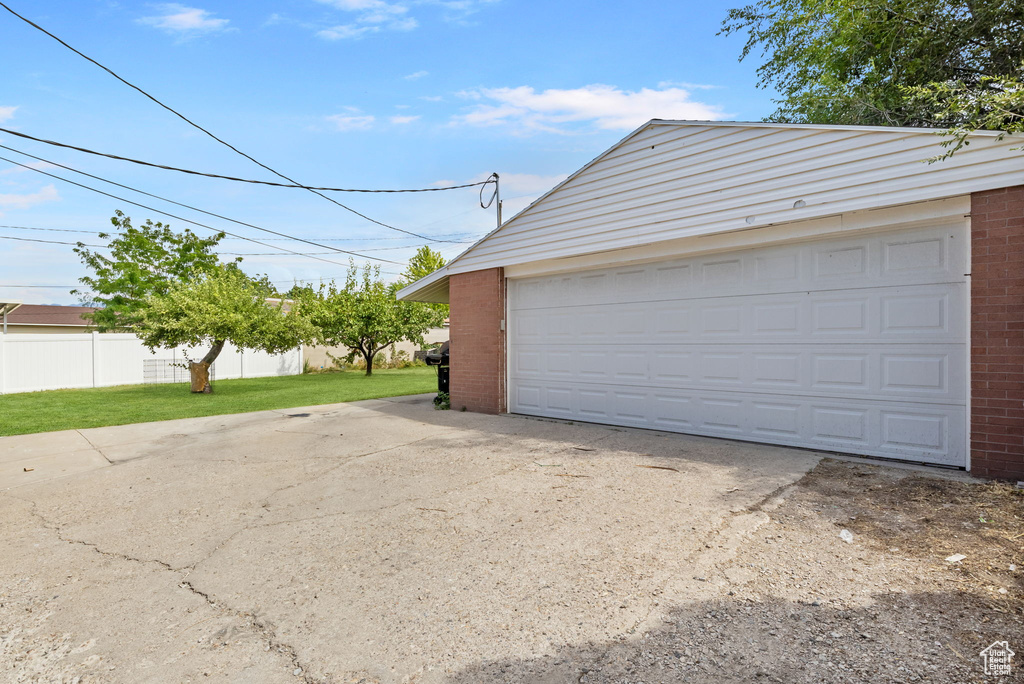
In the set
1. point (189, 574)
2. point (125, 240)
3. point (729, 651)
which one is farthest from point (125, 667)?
point (125, 240)

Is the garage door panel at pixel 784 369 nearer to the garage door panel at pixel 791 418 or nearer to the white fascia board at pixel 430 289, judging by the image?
the garage door panel at pixel 791 418

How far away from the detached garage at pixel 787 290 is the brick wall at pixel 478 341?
0.50 m

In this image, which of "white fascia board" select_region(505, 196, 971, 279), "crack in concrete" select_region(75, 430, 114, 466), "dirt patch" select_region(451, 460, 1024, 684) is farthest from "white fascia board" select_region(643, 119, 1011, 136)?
"crack in concrete" select_region(75, 430, 114, 466)

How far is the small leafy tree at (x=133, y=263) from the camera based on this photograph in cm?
2431

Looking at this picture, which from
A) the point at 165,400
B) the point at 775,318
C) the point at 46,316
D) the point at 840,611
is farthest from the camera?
the point at 46,316

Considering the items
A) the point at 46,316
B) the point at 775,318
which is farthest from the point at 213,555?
the point at 46,316

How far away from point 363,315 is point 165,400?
314 inches

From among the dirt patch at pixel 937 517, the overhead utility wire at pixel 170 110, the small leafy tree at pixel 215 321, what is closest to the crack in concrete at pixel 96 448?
the small leafy tree at pixel 215 321

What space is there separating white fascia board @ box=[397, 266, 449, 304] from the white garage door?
2624 mm

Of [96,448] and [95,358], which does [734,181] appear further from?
[95,358]

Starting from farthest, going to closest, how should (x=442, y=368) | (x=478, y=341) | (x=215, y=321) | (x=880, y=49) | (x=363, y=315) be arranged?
(x=363, y=315)
(x=215, y=321)
(x=442, y=368)
(x=880, y=49)
(x=478, y=341)

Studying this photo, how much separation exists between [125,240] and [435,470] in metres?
26.4

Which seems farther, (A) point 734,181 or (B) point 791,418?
(A) point 734,181

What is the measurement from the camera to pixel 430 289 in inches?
456
